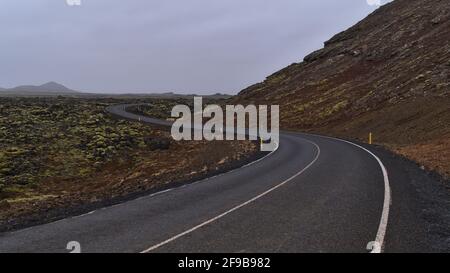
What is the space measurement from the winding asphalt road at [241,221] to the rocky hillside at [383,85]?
24.9ft

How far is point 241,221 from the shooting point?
10.7m

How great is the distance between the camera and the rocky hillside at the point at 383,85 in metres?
36.5

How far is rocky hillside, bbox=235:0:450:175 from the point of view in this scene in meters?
36.5

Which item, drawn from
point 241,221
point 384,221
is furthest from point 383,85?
point 241,221

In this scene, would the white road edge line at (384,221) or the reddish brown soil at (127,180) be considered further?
the reddish brown soil at (127,180)

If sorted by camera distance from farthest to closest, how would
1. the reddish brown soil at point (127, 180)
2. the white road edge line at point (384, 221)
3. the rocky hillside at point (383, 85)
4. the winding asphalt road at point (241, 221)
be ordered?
the rocky hillside at point (383, 85) → the reddish brown soil at point (127, 180) → the winding asphalt road at point (241, 221) → the white road edge line at point (384, 221)

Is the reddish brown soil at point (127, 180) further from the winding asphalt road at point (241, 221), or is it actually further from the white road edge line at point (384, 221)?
the white road edge line at point (384, 221)

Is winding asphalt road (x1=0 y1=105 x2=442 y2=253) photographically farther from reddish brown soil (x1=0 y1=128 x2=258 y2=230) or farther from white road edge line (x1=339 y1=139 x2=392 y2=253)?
reddish brown soil (x1=0 y1=128 x2=258 y2=230)

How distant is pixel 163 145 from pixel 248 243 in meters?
29.4

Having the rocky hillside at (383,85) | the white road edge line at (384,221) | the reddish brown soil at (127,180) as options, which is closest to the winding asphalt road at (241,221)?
the white road edge line at (384,221)

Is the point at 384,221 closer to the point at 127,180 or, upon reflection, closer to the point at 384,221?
the point at 384,221

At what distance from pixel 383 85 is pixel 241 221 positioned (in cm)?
5521

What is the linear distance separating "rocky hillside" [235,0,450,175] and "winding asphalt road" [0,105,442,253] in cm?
760

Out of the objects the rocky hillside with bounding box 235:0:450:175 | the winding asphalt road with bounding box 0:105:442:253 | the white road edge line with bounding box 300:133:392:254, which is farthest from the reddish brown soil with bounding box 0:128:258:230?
the rocky hillside with bounding box 235:0:450:175
